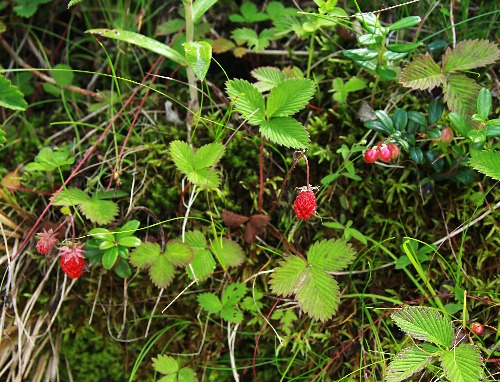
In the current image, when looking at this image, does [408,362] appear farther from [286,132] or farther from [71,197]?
[71,197]

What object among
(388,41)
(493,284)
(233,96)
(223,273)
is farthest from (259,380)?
(388,41)

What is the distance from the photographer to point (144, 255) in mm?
1764

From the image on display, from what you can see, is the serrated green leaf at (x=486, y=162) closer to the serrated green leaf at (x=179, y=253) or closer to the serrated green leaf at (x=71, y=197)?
the serrated green leaf at (x=179, y=253)

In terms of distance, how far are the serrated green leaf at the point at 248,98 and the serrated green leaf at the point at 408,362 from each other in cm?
86

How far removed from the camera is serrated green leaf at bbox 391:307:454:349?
144 cm

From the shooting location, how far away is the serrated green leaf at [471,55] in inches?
66.8

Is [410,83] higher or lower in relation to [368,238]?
higher

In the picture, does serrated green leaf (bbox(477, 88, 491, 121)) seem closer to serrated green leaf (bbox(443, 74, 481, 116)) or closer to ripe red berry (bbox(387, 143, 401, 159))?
serrated green leaf (bbox(443, 74, 481, 116))

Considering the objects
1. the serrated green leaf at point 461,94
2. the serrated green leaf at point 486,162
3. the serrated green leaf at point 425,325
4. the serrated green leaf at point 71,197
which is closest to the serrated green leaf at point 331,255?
the serrated green leaf at point 425,325

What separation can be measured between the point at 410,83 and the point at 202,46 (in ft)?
2.33

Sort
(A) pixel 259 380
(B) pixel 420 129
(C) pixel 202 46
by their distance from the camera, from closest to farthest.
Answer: (C) pixel 202 46 < (B) pixel 420 129 < (A) pixel 259 380

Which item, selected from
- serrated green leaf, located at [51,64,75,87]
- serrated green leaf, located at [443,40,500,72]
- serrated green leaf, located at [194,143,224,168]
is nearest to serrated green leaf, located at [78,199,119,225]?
serrated green leaf, located at [194,143,224,168]

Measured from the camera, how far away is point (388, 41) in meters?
2.05

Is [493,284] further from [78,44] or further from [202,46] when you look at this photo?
[78,44]
